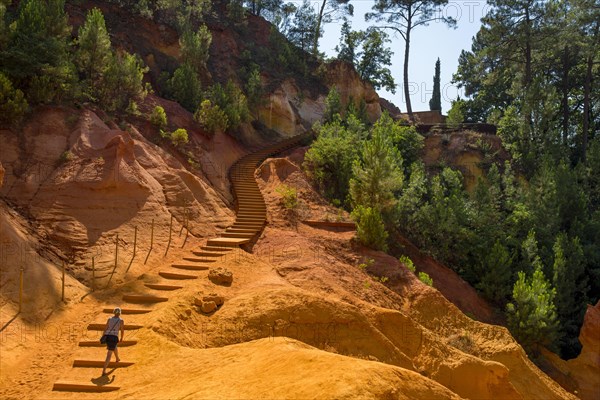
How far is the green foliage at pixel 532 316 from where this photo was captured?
20500 millimetres

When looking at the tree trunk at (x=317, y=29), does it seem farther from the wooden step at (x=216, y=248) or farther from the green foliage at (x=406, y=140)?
the wooden step at (x=216, y=248)

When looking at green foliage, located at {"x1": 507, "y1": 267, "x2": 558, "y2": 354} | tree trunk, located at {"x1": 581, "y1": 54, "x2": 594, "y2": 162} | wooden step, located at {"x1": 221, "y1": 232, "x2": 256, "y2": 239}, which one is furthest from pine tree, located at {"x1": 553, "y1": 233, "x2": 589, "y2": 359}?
wooden step, located at {"x1": 221, "y1": 232, "x2": 256, "y2": 239}

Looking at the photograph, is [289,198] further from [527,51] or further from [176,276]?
[527,51]

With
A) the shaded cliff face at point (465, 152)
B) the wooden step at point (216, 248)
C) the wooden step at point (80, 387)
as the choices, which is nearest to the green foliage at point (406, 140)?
the shaded cliff face at point (465, 152)

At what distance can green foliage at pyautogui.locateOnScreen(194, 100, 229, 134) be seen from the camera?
2605cm

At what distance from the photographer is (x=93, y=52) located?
869 inches

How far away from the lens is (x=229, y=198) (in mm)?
22234

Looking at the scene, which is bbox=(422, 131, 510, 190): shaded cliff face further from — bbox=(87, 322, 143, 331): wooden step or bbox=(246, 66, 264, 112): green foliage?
bbox=(87, 322, 143, 331): wooden step

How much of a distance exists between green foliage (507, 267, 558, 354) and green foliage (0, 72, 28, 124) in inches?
764

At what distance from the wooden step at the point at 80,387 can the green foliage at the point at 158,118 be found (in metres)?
15.3

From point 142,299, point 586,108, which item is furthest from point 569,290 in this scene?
point 142,299

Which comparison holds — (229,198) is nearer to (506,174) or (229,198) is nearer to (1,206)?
(1,206)

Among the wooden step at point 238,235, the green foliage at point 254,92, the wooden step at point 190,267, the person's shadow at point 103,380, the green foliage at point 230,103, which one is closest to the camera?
the person's shadow at point 103,380

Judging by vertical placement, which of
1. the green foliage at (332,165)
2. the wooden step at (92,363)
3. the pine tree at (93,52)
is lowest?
the wooden step at (92,363)
